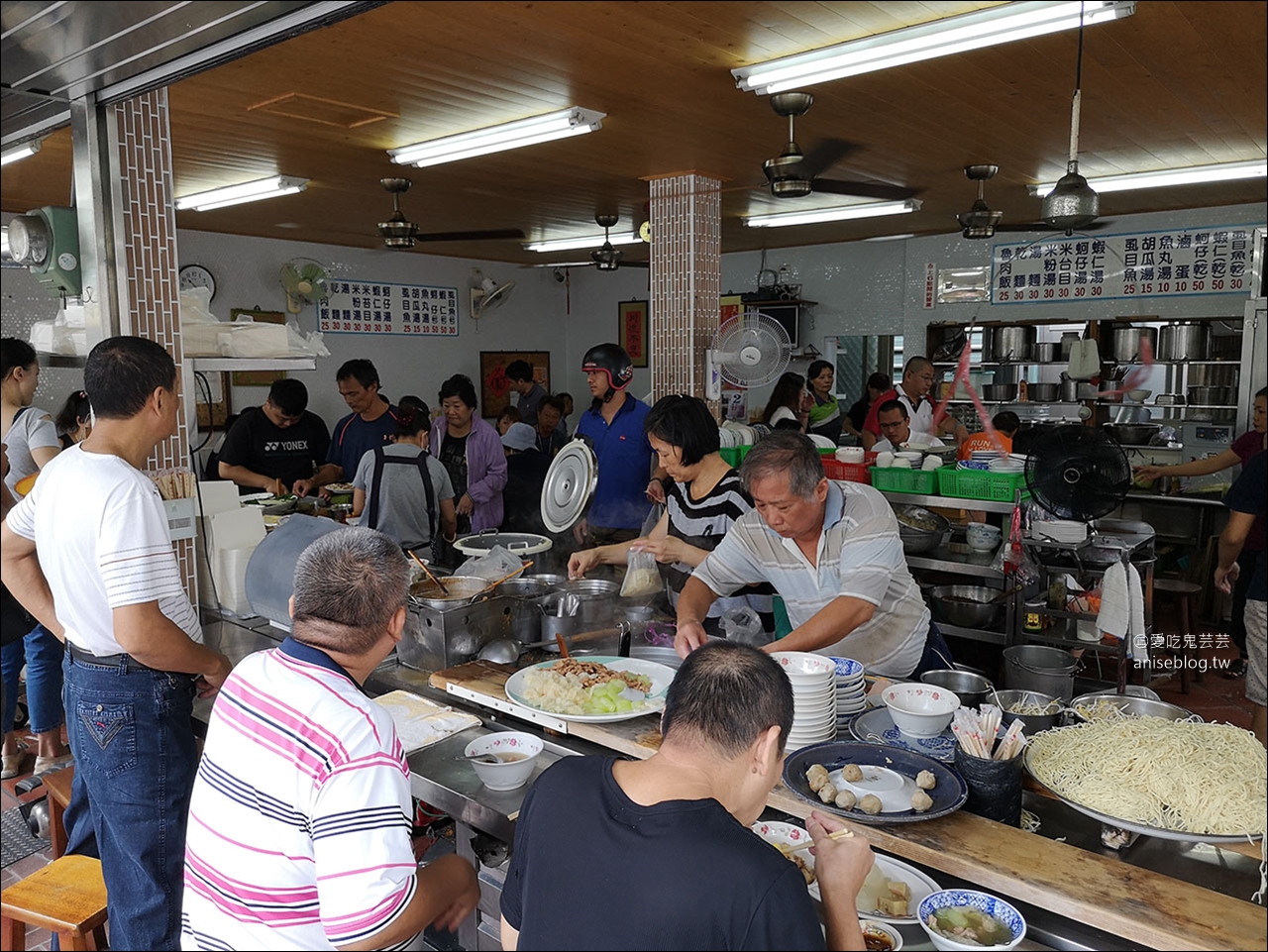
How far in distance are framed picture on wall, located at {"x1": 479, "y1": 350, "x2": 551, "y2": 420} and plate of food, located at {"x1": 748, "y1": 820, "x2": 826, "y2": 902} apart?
10669 millimetres

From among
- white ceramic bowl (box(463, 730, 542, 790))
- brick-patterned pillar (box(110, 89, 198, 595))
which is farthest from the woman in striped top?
brick-patterned pillar (box(110, 89, 198, 595))

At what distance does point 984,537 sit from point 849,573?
3.13m

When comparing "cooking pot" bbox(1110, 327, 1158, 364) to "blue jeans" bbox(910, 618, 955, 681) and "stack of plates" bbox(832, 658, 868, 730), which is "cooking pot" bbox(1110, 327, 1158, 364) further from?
"stack of plates" bbox(832, 658, 868, 730)

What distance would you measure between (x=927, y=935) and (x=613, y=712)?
1.02 m

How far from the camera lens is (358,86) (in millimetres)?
4410

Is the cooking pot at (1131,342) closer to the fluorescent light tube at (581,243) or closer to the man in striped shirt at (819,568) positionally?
the fluorescent light tube at (581,243)

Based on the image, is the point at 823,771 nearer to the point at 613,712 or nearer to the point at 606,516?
the point at 613,712

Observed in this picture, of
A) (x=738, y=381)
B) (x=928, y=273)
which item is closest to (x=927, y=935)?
(x=738, y=381)

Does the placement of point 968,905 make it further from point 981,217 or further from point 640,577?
point 981,217

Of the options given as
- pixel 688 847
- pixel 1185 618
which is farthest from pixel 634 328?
pixel 688 847

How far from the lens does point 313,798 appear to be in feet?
5.48

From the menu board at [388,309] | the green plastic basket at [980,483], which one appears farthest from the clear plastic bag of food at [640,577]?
the menu board at [388,309]

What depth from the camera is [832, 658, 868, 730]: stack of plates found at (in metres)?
2.44

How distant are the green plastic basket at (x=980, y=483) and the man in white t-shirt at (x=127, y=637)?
4.39 meters
